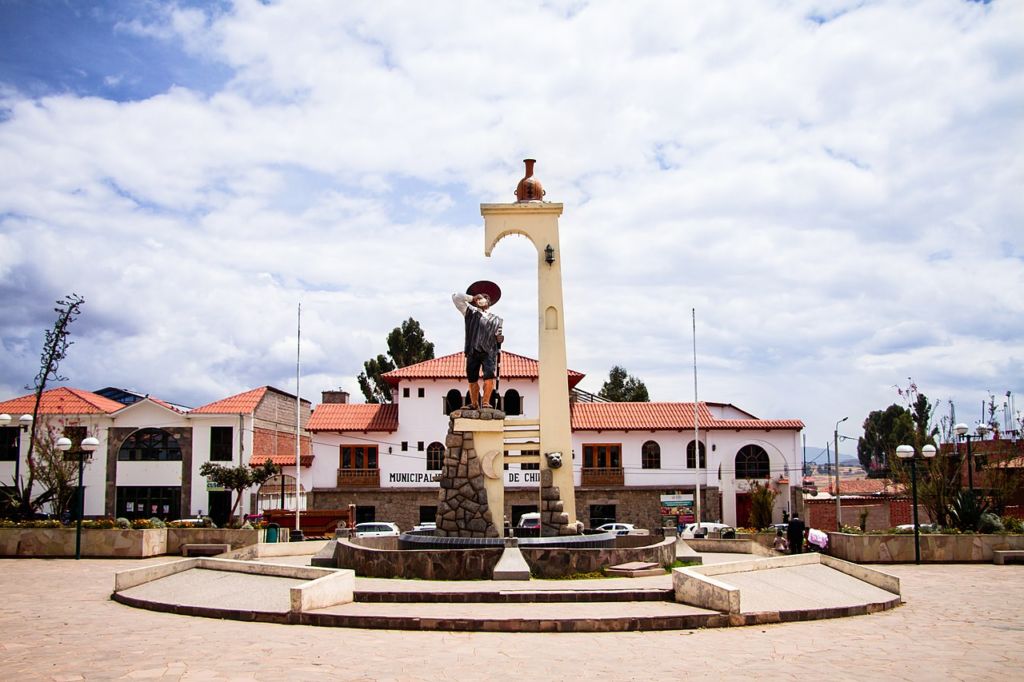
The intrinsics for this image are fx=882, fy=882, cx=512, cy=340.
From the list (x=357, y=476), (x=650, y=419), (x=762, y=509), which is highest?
(x=650, y=419)

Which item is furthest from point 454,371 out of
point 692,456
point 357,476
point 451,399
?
point 692,456

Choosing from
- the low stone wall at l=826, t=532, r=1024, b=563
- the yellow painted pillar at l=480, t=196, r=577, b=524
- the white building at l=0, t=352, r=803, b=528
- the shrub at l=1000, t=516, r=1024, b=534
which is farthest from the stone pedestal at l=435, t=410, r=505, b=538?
the white building at l=0, t=352, r=803, b=528

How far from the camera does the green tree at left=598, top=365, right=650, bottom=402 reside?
197ft

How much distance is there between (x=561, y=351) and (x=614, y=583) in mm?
Result: 6510

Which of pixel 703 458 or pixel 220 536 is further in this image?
pixel 703 458

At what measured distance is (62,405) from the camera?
1608 inches

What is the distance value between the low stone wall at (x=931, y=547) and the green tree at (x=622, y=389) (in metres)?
39.9

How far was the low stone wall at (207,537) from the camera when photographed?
72.8ft

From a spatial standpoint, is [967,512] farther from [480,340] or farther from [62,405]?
[62,405]

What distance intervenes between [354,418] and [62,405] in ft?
43.9

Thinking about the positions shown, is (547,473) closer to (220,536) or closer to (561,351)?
(561,351)

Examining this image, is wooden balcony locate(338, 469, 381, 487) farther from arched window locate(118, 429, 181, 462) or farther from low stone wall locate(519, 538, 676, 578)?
low stone wall locate(519, 538, 676, 578)

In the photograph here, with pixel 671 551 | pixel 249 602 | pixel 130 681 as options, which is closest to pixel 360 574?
pixel 249 602

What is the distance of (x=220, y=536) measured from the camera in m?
22.2
